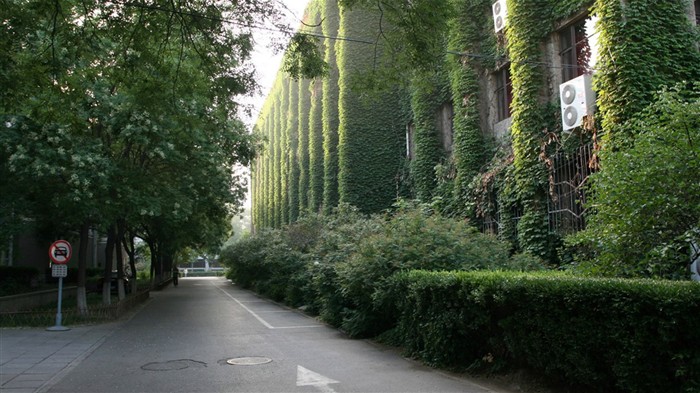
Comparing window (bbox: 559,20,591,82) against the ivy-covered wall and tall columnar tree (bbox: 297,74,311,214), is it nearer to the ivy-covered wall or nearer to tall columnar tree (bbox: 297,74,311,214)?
the ivy-covered wall

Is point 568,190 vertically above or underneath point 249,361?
above

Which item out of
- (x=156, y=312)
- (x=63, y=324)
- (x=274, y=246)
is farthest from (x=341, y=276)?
(x=274, y=246)

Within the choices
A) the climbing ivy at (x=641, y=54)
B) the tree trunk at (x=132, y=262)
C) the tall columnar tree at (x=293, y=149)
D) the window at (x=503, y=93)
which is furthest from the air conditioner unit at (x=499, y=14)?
the tall columnar tree at (x=293, y=149)

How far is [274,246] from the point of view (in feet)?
85.6

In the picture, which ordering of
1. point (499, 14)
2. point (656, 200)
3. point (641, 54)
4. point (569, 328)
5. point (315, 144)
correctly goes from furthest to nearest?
point (315, 144) → point (499, 14) → point (641, 54) → point (656, 200) → point (569, 328)

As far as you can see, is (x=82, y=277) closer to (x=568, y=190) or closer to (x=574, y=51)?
(x=568, y=190)

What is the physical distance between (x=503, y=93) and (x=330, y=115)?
15905 mm

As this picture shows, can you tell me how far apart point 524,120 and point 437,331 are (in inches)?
361

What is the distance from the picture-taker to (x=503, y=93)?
18.9m

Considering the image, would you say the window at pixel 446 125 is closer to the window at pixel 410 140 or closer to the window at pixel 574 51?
the window at pixel 410 140

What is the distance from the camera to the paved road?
7945mm

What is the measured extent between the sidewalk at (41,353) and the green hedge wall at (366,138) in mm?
14388

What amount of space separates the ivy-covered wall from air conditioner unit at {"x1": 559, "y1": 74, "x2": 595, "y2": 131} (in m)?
0.38

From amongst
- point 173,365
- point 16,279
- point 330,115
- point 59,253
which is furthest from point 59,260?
point 330,115
